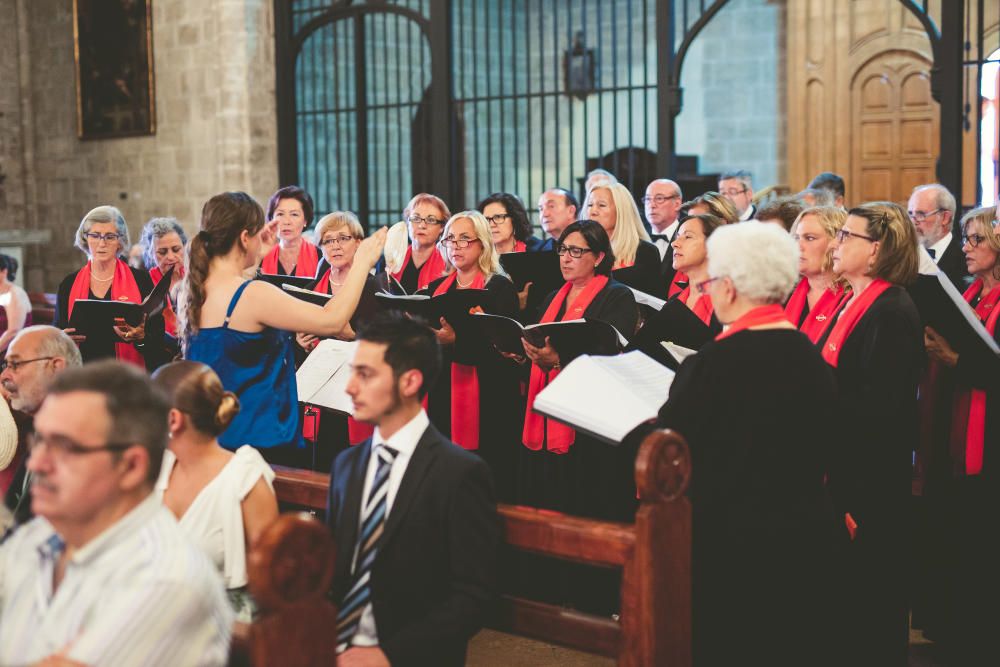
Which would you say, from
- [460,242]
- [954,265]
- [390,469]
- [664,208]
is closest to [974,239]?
[954,265]

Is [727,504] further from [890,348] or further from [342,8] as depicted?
[342,8]

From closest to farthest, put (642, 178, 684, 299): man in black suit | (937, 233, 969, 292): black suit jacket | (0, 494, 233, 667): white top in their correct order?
(0, 494, 233, 667): white top → (937, 233, 969, 292): black suit jacket → (642, 178, 684, 299): man in black suit

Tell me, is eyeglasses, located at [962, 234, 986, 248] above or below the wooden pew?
above

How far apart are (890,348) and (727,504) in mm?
867

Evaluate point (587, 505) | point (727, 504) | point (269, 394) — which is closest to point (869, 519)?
point (727, 504)

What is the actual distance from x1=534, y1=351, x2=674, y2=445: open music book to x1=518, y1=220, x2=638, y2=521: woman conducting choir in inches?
55.3

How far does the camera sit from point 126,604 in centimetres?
182

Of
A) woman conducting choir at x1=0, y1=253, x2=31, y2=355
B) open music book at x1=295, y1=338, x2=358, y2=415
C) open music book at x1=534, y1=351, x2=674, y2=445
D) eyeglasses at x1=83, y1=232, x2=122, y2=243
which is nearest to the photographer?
open music book at x1=534, y1=351, x2=674, y2=445

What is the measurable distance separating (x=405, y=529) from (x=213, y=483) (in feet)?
Answer: 1.67

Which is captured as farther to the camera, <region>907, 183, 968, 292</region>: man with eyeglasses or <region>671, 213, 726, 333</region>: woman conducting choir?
<region>907, 183, 968, 292</region>: man with eyeglasses

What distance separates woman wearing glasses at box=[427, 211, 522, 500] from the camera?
493 centimetres

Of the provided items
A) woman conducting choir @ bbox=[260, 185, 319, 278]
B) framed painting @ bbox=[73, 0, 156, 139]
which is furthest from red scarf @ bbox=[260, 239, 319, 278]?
framed painting @ bbox=[73, 0, 156, 139]

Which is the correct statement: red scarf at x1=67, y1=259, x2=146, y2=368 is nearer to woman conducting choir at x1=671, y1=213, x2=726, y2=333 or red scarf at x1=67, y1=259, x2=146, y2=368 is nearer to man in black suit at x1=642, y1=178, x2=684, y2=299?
woman conducting choir at x1=671, y1=213, x2=726, y2=333

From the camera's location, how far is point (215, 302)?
3.56 m
